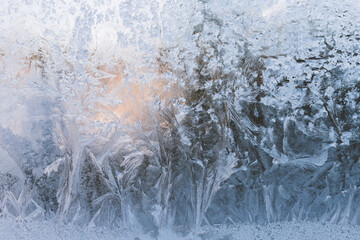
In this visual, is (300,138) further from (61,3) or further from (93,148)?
(61,3)

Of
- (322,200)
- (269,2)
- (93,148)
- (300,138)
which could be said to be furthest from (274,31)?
(93,148)

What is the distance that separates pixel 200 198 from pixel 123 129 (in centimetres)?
26

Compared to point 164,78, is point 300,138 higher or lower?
lower

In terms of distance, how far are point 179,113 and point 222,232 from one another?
0.32m

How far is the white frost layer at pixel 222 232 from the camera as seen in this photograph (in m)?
0.81

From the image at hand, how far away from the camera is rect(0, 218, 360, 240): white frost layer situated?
2.67 ft

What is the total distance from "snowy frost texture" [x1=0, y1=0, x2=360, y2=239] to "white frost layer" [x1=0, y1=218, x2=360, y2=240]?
0.06 ft

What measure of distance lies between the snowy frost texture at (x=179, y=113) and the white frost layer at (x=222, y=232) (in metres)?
0.02

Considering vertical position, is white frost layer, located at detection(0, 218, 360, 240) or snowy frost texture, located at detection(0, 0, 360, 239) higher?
snowy frost texture, located at detection(0, 0, 360, 239)

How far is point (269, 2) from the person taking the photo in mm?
808

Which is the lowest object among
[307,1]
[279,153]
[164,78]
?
[279,153]

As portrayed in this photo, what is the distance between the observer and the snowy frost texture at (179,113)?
80 cm

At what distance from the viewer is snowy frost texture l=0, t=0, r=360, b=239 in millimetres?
797

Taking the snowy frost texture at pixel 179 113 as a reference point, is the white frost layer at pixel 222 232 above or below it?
below
